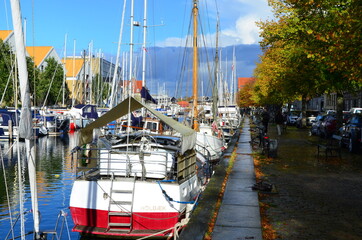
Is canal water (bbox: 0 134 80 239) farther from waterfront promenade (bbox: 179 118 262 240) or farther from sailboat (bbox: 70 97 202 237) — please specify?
waterfront promenade (bbox: 179 118 262 240)

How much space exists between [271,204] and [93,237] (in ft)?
16.1

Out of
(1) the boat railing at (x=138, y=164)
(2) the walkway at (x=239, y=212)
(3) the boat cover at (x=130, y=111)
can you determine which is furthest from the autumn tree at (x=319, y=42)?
(1) the boat railing at (x=138, y=164)

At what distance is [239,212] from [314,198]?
9.45 feet

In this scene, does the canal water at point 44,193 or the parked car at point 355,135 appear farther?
the parked car at point 355,135

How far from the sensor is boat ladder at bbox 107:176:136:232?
11969 mm

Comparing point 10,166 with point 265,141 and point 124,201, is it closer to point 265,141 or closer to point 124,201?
point 265,141

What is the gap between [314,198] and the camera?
12.5 metres

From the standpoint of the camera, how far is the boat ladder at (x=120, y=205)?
39.3 ft

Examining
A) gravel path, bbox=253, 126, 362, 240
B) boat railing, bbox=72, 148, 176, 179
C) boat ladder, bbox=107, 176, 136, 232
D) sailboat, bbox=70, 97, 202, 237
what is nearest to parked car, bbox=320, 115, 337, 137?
gravel path, bbox=253, 126, 362, 240

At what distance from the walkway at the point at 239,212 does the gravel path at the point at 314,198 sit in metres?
0.41

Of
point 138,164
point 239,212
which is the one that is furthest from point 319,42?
point 239,212

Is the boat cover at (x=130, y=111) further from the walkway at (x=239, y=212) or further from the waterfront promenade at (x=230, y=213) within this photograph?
the walkway at (x=239, y=212)

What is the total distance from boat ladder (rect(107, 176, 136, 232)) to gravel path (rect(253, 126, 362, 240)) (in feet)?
11.5

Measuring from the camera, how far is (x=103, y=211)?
476 inches
